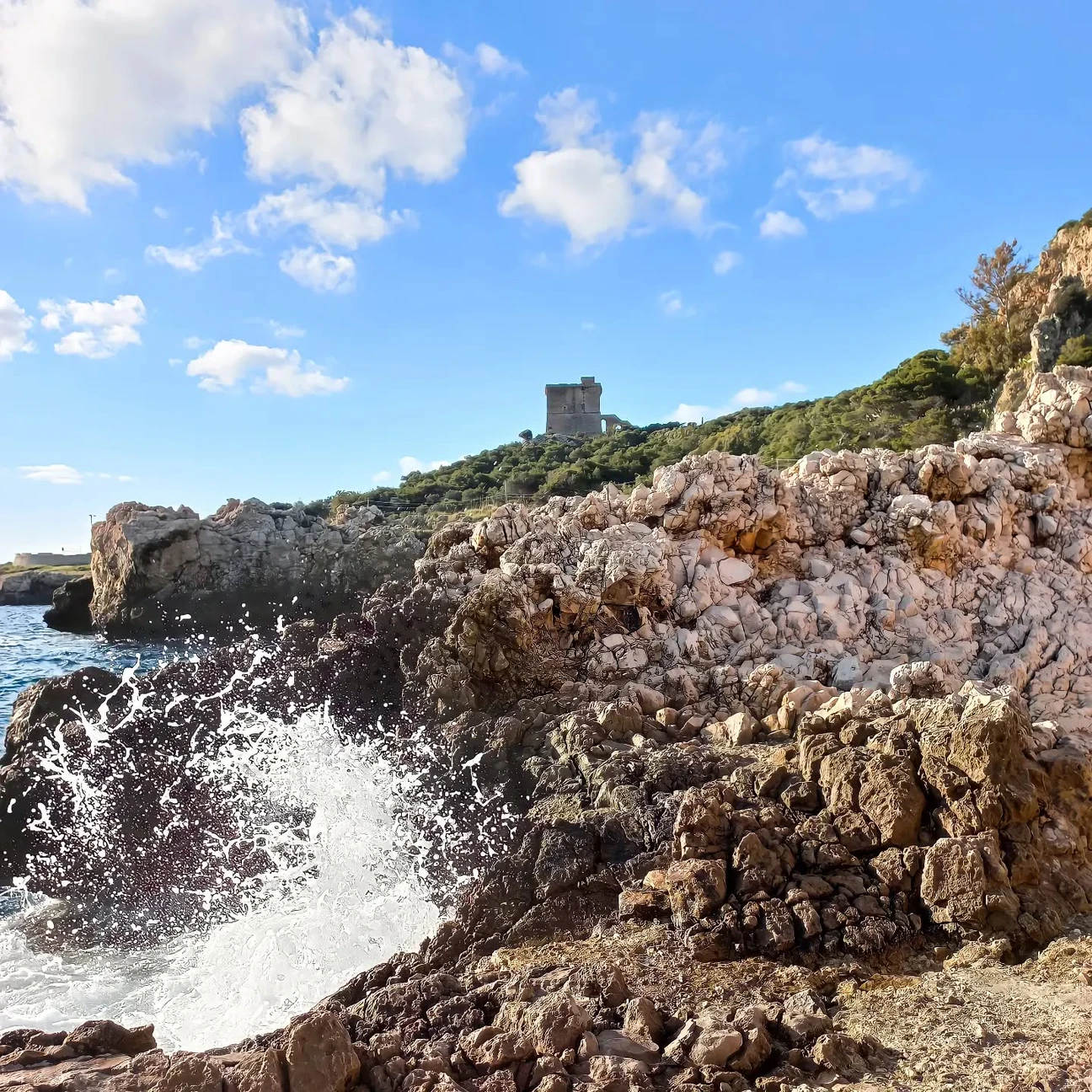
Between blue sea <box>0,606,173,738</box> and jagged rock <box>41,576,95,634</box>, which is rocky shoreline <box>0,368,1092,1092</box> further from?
jagged rock <box>41,576,95,634</box>

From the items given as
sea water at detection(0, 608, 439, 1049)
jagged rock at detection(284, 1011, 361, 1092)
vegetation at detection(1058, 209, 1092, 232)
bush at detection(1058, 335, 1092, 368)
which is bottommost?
sea water at detection(0, 608, 439, 1049)

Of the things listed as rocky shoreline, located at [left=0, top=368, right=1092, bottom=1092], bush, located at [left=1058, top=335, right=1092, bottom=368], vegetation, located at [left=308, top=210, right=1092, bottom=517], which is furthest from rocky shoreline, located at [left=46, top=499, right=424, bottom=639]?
bush, located at [left=1058, top=335, right=1092, bottom=368]

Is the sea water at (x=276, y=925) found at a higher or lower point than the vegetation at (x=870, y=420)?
lower

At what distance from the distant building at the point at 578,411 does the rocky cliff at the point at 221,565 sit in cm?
4831

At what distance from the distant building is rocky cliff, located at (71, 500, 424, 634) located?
1902 inches

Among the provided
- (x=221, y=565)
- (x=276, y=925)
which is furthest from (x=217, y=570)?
(x=276, y=925)

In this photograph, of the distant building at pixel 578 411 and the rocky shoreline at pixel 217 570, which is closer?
the rocky shoreline at pixel 217 570

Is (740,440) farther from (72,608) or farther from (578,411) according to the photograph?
(578,411)

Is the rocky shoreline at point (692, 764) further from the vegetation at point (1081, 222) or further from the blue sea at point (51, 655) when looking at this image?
the vegetation at point (1081, 222)

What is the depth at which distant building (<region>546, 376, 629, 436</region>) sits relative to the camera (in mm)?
81062

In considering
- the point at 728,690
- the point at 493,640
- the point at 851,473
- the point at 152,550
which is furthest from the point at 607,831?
the point at 152,550

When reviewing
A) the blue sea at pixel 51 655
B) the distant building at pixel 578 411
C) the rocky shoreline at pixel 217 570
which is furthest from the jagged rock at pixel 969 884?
the distant building at pixel 578 411

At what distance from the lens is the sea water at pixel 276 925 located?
241 inches

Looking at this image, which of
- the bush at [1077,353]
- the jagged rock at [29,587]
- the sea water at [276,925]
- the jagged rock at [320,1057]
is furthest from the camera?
the jagged rock at [29,587]
